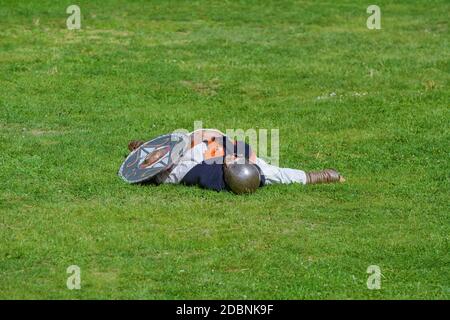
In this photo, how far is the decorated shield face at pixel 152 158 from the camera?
51.3ft

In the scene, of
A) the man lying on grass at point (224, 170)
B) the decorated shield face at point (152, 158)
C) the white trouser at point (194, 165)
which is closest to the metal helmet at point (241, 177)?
the man lying on grass at point (224, 170)

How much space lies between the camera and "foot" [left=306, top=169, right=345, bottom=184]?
15.9 metres

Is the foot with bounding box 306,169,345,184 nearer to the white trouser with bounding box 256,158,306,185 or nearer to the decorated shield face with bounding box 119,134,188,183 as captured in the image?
the white trouser with bounding box 256,158,306,185

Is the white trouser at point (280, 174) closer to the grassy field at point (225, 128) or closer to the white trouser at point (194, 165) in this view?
the white trouser at point (194, 165)

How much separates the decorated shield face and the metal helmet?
0.93m

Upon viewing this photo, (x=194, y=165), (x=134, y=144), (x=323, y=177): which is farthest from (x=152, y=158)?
(x=323, y=177)

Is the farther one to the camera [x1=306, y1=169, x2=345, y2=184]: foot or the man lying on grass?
[x1=306, y1=169, x2=345, y2=184]: foot

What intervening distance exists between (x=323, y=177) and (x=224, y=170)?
5.31 feet

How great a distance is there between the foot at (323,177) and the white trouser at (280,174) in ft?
0.31

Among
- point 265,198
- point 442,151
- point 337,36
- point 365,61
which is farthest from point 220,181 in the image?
point 337,36

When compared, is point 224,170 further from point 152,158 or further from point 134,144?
point 134,144

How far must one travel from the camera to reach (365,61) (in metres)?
25.4

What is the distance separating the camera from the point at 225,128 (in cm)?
1975

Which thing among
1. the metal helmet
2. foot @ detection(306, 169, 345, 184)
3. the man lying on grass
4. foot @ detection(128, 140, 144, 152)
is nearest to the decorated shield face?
the man lying on grass
